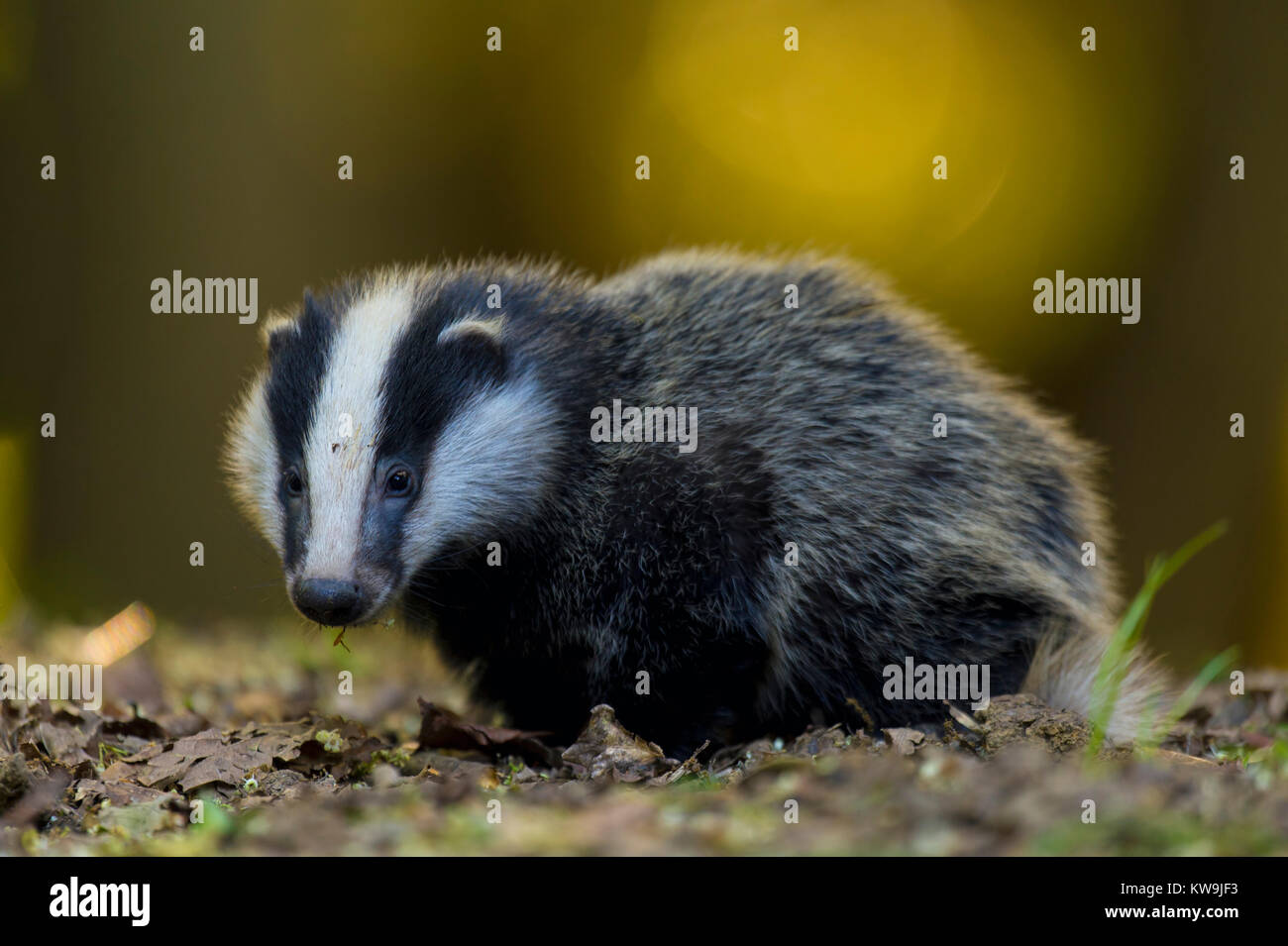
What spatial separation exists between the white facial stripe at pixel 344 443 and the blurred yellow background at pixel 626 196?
14.5 feet

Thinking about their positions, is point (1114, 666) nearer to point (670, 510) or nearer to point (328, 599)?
point (670, 510)

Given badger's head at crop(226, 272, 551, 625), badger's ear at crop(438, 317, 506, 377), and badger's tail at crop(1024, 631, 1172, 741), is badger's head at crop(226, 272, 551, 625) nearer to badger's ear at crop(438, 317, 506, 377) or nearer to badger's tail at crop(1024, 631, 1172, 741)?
badger's ear at crop(438, 317, 506, 377)

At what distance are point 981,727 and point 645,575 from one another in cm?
152

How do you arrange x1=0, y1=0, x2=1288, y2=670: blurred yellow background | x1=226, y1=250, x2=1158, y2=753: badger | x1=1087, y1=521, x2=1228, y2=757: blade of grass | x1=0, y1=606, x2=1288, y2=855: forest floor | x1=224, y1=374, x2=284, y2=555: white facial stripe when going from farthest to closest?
x1=0, y1=0, x2=1288, y2=670: blurred yellow background < x1=224, y1=374, x2=284, y2=555: white facial stripe < x1=226, y1=250, x2=1158, y2=753: badger < x1=1087, y1=521, x2=1228, y2=757: blade of grass < x1=0, y1=606, x2=1288, y2=855: forest floor

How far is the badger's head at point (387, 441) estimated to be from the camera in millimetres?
4977

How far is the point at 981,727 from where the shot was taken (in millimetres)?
4559

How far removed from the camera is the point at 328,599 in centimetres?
478

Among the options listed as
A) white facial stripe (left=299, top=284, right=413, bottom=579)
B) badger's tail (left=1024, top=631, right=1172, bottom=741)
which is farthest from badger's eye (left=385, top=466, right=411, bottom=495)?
badger's tail (left=1024, top=631, right=1172, bottom=741)

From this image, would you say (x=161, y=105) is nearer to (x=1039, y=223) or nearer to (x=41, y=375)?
(x=41, y=375)

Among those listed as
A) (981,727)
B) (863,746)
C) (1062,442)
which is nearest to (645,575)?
(863,746)

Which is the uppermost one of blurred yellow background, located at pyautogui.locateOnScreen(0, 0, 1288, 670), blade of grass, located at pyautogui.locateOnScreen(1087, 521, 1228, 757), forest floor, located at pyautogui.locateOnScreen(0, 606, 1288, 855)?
blurred yellow background, located at pyautogui.locateOnScreen(0, 0, 1288, 670)

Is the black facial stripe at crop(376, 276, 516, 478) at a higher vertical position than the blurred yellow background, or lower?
lower

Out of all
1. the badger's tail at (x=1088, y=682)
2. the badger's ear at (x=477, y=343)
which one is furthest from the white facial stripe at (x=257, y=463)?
the badger's tail at (x=1088, y=682)

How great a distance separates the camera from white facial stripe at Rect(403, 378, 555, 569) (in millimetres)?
5191
